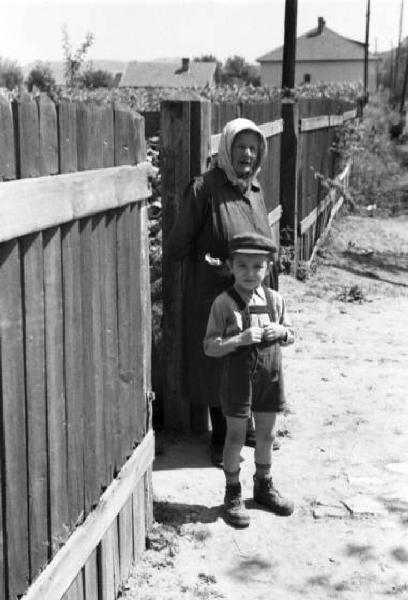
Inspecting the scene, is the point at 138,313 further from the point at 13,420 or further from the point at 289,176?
the point at 289,176

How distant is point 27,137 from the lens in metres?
2.69

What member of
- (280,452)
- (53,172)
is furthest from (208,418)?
(53,172)

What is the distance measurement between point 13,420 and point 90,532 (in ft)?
2.95

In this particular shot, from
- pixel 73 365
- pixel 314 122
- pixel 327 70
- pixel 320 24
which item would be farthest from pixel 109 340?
pixel 320 24

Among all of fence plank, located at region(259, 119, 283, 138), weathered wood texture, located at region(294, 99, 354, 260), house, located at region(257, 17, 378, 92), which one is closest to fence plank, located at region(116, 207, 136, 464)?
fence plank, located at region(259, 119, 283, 138)

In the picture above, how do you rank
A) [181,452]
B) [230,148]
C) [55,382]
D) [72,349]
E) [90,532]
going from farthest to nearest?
[181,452] < [230,148] < [90,532] < [72,349] < [55,382]

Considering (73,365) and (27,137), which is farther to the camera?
(73,365)

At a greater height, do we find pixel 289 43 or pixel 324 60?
pixel 324 60

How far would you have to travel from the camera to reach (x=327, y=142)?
14336 mm

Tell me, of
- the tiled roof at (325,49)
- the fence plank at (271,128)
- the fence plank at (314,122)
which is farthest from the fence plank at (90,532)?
the tiled roof at (325,49)

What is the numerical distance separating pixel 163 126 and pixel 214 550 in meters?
2.38

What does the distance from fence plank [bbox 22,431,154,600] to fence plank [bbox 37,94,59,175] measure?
1.27 m

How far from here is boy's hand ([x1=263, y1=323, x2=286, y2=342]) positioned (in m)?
4.27

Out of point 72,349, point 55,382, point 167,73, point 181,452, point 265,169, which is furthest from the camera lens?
point 167,73
